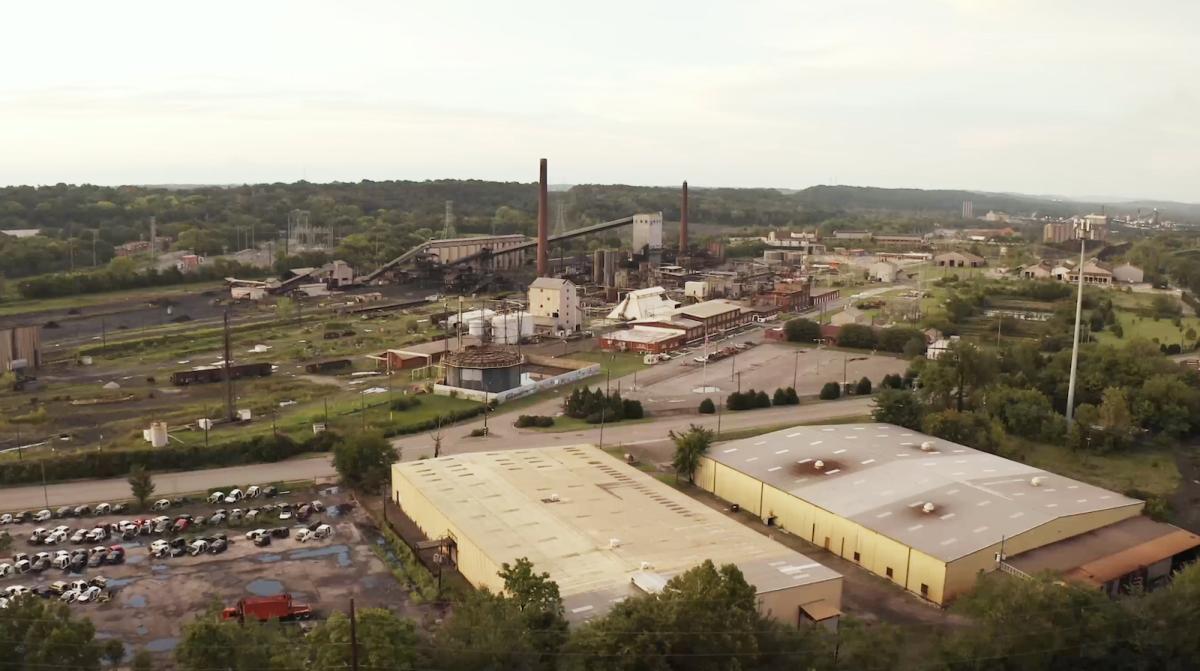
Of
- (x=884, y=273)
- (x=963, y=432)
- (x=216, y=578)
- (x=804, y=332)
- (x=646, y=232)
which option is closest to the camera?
(x=216, y=578)

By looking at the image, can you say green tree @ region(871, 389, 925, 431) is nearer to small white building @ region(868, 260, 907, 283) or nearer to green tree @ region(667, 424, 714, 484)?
green tree @ region(667, 424, 714, 484)

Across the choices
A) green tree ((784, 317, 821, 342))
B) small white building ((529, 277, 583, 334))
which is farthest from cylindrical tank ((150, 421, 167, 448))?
green tree ((784, 317, 821, 342))

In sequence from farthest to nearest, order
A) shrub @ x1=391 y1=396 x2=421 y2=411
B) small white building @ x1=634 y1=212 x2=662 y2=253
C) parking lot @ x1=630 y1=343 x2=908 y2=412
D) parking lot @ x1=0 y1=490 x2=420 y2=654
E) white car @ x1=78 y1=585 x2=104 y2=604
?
small white building @ x1=634 y1=212 x2=662 y2=253
parking lot @ x1=630 y1=343 x2=908 y2=412
shrub @ x1=391 y1=396 x2=421 y2=411
white car @ x1=78 y1=585 x2=104 y2=604
parking lot @ x1=0 y1=490 x2=420 y2=654

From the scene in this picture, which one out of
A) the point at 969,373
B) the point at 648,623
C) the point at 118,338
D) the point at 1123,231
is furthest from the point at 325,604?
the point at 1123,231

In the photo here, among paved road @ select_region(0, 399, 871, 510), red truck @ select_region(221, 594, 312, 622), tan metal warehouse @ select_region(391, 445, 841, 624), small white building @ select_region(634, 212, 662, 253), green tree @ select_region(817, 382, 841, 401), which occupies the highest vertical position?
small white building @ select_region(634, 212, 662, 253)

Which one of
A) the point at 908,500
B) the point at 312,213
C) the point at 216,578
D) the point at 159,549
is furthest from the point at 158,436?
the point at 312,213

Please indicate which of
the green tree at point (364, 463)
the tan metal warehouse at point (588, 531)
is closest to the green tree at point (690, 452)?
the tan metal warehouse at point (588, 531)

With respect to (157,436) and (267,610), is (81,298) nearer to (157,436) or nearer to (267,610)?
(157,436)
